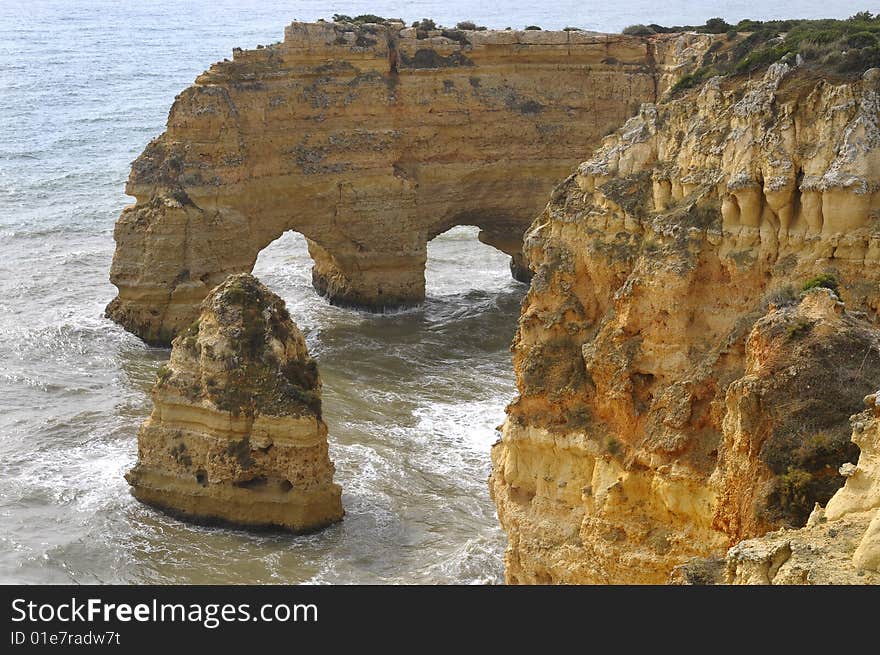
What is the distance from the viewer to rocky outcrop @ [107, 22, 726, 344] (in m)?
35.8

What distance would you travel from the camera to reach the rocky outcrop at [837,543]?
30.7ft

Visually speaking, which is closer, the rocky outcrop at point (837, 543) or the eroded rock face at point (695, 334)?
the rocky outcrop at point (837, 543)

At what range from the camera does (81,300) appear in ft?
131

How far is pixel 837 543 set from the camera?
9.89 m

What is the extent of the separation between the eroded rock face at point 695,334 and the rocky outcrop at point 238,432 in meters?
5.35

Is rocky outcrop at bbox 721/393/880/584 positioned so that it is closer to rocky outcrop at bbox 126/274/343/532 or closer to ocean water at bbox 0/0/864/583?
ocean water at bbox 0/0/864/583

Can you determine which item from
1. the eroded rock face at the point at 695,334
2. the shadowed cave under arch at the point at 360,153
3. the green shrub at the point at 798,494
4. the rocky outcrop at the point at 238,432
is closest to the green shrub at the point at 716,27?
the shadowed cave under arch at the point at 360,153

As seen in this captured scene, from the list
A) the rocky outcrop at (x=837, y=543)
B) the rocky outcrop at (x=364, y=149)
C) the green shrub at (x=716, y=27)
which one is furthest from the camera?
the green shrub at (x=716, y=27)

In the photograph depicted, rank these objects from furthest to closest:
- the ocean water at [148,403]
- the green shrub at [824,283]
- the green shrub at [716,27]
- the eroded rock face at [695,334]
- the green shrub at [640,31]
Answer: the green shrub at [640,31]
the green shrub at [716,27]
the ocean water at [148,403]
the green shrub at [824,283]
the eroded rock face at [695,334]

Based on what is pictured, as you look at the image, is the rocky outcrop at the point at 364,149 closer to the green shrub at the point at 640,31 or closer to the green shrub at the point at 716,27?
the green shrub at the point at 640,31

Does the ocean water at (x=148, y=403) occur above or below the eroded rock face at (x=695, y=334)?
below

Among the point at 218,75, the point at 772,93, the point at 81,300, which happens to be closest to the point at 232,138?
the point at 218,75

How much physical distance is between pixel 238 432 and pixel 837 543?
14.7 meters

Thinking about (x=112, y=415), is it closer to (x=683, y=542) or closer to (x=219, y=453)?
(x=219, y=453)
